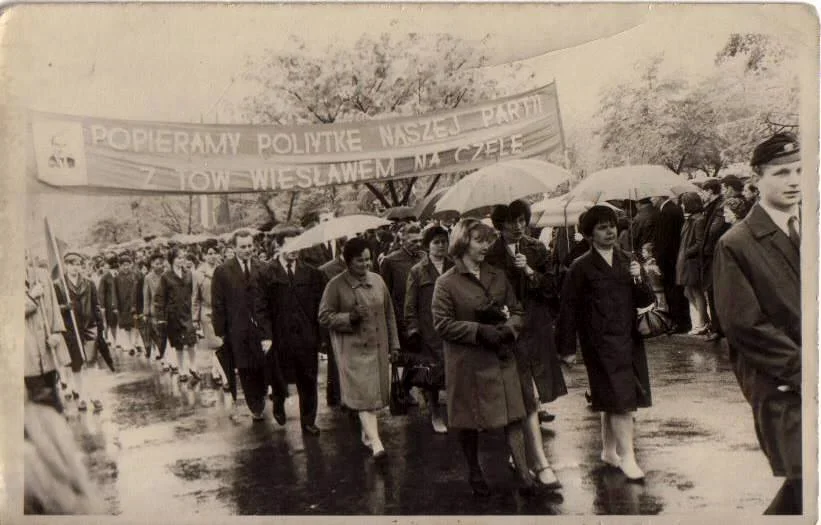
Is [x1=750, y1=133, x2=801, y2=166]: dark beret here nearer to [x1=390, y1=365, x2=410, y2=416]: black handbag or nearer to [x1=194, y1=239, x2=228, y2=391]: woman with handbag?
[x1=390, y1=365, x2=410, y2=416]: black handbag

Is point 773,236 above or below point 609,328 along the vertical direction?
above

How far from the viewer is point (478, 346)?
20.5ft

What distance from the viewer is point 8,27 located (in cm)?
673

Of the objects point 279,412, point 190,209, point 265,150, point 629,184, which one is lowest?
point 279,412

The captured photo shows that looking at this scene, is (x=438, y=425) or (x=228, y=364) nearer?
(x=438, y=425)

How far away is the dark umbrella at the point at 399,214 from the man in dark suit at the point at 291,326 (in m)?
0.66

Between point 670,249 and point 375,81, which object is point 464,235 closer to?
point 375,81

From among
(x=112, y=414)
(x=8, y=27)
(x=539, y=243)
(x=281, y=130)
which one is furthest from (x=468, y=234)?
(x=8, y=27)

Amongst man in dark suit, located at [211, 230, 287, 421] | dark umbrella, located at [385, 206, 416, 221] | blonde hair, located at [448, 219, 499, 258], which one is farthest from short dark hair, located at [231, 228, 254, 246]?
blonde hair, located at [448, 219, 499, 258]

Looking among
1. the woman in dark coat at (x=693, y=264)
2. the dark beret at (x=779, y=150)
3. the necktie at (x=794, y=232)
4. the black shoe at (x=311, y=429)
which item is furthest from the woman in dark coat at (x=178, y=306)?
the necktie at (x=794, y=232)

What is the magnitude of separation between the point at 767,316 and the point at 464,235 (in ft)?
6.80

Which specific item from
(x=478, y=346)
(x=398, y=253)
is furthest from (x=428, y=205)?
(x=478, y=346)

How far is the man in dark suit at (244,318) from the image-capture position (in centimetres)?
676

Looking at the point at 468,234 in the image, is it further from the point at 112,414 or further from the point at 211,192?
the point at 112,414
